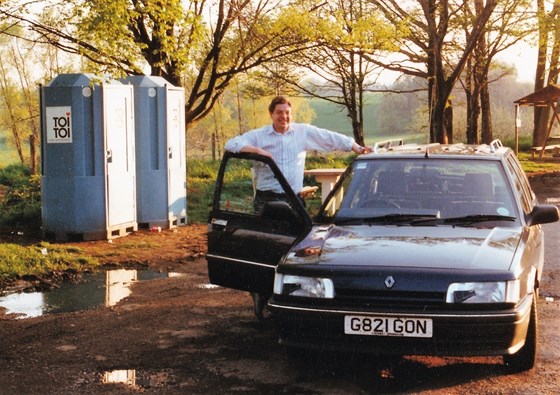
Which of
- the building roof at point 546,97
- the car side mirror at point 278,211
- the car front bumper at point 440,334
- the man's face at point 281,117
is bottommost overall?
the car front bumper at point 440,334

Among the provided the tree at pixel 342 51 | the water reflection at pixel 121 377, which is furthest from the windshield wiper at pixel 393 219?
the tree at pixel 342 51

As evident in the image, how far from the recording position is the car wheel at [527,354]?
575 cm

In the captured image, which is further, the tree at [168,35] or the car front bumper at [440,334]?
the tree at [168,35]

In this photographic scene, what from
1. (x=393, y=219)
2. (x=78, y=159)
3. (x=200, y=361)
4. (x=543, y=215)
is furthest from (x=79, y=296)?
(x=543, y=215)

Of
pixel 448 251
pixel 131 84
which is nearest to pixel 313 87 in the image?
pixel 131 84

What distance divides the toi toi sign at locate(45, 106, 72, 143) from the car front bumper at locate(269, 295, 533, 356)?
8.28 meters

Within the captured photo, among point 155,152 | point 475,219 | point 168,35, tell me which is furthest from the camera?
point 168,35

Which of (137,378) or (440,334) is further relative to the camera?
(137,378)

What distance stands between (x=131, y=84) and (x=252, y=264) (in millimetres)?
7921

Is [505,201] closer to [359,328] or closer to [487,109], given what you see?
[359,328]

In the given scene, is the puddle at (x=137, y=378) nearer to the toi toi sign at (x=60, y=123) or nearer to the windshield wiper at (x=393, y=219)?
the windshield wiper at (x=393, y=219)

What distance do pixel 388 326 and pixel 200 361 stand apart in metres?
1.54

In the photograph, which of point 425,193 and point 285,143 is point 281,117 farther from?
point 425,193

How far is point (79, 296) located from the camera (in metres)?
8.98
